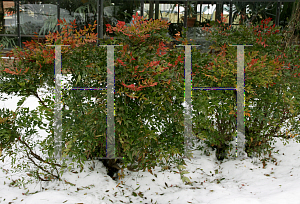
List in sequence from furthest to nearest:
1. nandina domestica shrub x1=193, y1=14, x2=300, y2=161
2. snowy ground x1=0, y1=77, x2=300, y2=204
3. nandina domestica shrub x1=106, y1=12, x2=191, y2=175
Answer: nandina domestica shrub x1=193, y1=14, x2=300, y2=161 < snowy ground x1=0, y1=77, x2=300, y2=204 < nandina domestica shrub x1=106, y1=12, x2=191, y2=175

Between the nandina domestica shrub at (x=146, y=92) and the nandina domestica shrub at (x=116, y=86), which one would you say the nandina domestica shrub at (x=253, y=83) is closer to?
the nandina domestica shrub at (x=146, y=92)

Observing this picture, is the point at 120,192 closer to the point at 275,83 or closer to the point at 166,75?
the point at 166,75

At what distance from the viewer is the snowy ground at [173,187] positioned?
2.83 meters

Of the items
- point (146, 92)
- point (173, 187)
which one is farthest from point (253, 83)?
point (173, 187)

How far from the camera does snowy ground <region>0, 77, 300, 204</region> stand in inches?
112

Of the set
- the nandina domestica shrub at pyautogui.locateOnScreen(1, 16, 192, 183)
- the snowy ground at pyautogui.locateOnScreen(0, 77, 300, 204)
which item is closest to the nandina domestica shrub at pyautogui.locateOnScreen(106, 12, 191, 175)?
the nandina domestica shrub at pyautogui.locateOnScreen(1, 16, 192, 183)

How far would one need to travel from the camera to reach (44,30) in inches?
376

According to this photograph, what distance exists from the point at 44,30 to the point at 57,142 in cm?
790

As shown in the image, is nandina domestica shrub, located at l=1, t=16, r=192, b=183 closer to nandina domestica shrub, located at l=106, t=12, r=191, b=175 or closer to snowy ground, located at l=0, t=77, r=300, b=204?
nandina domestica shrub, located at l=106, t=12, r=191, b=175

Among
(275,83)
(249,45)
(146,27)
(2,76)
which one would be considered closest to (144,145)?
(146,27)

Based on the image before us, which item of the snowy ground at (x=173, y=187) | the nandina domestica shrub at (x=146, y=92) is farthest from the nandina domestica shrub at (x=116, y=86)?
the snowy ground at (x=173, y=187)

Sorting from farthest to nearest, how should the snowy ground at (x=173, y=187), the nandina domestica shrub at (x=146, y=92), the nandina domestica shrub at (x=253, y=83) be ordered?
the nandina domestica shrub at (x=253, y=83)
the snowy ground at (x=173, y=187)
the nandina domestica shrub at (x=146, y=92)

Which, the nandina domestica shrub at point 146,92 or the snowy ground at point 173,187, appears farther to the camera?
the snowy ground at point 173,187

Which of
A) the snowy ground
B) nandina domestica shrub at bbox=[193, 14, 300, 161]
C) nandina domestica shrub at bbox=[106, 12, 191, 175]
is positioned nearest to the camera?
nandina domestica shrub at bbox=[106, 12, 191, 175]
